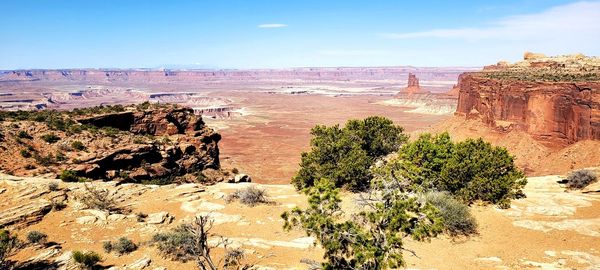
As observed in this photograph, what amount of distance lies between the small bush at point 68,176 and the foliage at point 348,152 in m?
13.4

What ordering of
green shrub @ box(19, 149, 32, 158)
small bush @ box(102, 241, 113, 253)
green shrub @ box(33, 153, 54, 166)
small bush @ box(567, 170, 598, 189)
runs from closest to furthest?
small bush @ box(102, 241, 113, 253) < green shrub @ box(33, 153, 54, 166) < green shrub @ box(19, 149, 32, 158) < small bush @ box(567, 170, 598, 189)

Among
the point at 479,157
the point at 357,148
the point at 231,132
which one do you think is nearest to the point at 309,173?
the point at 357,148

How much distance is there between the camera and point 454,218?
51.0 feet

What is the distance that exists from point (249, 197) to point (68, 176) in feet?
35.2

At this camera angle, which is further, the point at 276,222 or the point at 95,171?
the point at 95,171

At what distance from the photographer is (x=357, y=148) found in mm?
24000

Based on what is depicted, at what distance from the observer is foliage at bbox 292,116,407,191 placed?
2255cm

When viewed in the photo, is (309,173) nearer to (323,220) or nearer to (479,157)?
(479,157)

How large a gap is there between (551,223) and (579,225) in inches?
41.6

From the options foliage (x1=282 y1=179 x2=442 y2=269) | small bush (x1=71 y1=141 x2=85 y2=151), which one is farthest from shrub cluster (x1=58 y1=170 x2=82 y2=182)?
foliage (x1=282 y1=179 x2=442 y2=269)

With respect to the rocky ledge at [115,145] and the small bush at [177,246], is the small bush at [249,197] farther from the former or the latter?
the rocky ledge at [115,145]

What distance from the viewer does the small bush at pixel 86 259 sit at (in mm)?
10938

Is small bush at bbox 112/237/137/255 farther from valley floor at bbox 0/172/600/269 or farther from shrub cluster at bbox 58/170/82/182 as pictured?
shrub cluster at bbox 58/170/82/182

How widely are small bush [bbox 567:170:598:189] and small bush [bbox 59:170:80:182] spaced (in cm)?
3208
